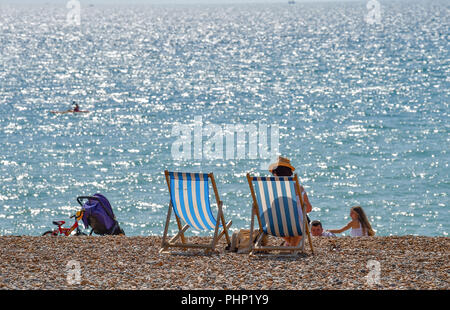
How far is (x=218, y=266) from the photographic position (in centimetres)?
629

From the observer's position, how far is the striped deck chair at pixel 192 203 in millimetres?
7039

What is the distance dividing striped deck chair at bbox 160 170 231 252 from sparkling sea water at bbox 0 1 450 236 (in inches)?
365

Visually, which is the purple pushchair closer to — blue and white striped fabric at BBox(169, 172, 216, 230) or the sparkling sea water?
blue and white striped fabric at BBox(169, 172, 216, 230)

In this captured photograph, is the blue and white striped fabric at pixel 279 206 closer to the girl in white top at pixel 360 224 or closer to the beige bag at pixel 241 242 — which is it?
the beige bag at pixel 241 242

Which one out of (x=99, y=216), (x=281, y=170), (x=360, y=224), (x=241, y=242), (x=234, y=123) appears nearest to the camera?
(x=241, y=242)

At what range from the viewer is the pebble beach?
5502mm

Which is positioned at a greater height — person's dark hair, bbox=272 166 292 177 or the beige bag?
person's dark hair, bbox=272 166 292 177

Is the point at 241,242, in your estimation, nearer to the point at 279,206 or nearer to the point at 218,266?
the point at 279,206

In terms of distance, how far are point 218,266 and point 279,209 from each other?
99 cm

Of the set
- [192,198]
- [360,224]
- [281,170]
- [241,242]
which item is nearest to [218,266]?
[241,242]

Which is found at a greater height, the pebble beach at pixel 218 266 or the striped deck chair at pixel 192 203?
the striped deck chair at pixel 192 203

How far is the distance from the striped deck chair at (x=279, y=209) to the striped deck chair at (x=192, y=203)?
37 cm

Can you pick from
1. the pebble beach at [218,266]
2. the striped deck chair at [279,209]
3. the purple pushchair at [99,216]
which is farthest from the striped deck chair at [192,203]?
the purple pushchair at [99,216]

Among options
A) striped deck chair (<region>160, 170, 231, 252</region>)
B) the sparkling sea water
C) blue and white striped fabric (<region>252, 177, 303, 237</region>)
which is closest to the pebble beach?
striped deck chair (<region>160, 170, 231, 252</region>)
